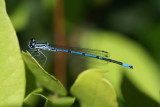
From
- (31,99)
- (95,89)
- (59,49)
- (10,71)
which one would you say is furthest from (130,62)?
(10,71)

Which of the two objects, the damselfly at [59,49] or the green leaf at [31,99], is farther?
the damselfly at [59,49]

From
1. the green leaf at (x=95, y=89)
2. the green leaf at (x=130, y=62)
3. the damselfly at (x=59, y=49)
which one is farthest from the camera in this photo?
the damselfly at (x=59, y=49)

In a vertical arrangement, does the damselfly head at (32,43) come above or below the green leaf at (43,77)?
below

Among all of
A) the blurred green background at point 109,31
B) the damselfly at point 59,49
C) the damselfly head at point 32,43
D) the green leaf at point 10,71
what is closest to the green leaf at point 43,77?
the green leaf at point 10,71

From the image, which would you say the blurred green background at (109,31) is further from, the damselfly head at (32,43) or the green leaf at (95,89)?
the green leaf at (95,89)

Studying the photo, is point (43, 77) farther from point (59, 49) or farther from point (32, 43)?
point (32, 43)

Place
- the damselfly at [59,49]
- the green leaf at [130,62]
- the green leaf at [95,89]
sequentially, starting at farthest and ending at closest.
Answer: the damselfly at [59,49]
the green leaf at [130,62]
the green leaf at [95,89]

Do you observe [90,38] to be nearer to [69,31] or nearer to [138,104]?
[69,31]

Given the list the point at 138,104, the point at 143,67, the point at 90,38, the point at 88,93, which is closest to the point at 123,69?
the point at 143,67
